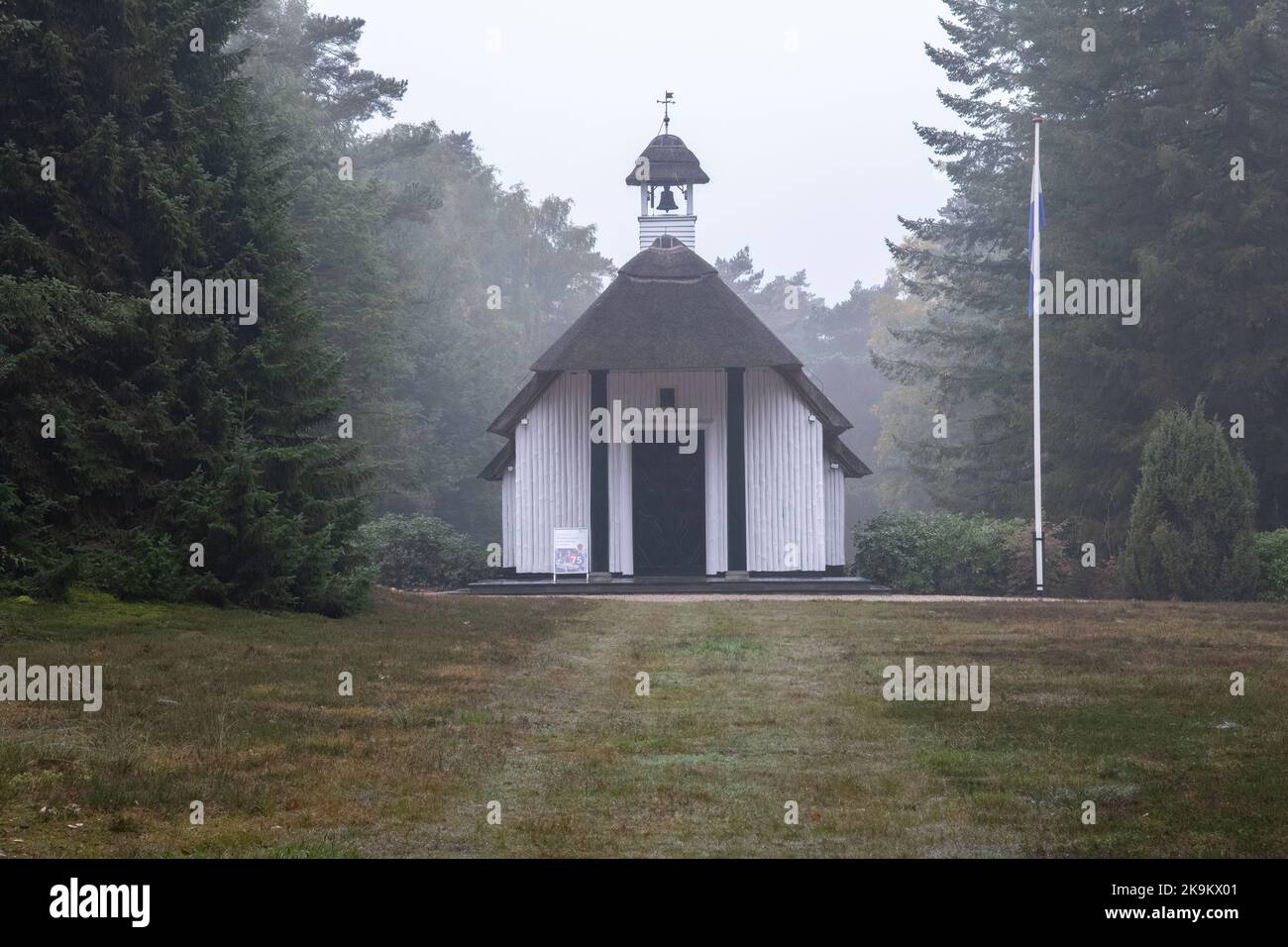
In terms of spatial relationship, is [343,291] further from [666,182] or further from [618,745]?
[618,745]

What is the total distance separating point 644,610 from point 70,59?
11855 mm

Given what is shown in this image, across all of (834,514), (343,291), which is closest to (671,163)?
(834,514)

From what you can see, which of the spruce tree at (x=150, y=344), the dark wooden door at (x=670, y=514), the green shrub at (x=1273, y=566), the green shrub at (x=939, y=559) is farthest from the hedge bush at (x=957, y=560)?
the spruce tree at (x=150, y=344)

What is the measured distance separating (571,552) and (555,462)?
241cm

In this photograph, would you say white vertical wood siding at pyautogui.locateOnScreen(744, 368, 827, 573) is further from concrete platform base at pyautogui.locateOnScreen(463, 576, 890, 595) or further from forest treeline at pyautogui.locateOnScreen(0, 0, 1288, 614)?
forest treeline at pyautogui.locateOnScreen(0, 0, 1288, 614)

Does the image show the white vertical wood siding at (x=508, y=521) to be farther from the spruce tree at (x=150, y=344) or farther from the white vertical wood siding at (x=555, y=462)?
the spruce tree at (x=150, y=344)

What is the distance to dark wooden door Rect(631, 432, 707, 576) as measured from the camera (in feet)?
106

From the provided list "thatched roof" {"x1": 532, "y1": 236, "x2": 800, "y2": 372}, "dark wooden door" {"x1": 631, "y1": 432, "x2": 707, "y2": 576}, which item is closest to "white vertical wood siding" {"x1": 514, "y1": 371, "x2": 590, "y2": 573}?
"thatched roof" {"x1": 532, "y1": 236, "x2": 800, "y2": 372}

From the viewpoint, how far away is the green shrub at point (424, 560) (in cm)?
3275

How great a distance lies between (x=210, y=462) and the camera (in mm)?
18625

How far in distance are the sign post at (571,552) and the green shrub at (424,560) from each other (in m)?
2.92

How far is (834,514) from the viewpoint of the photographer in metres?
32.9
